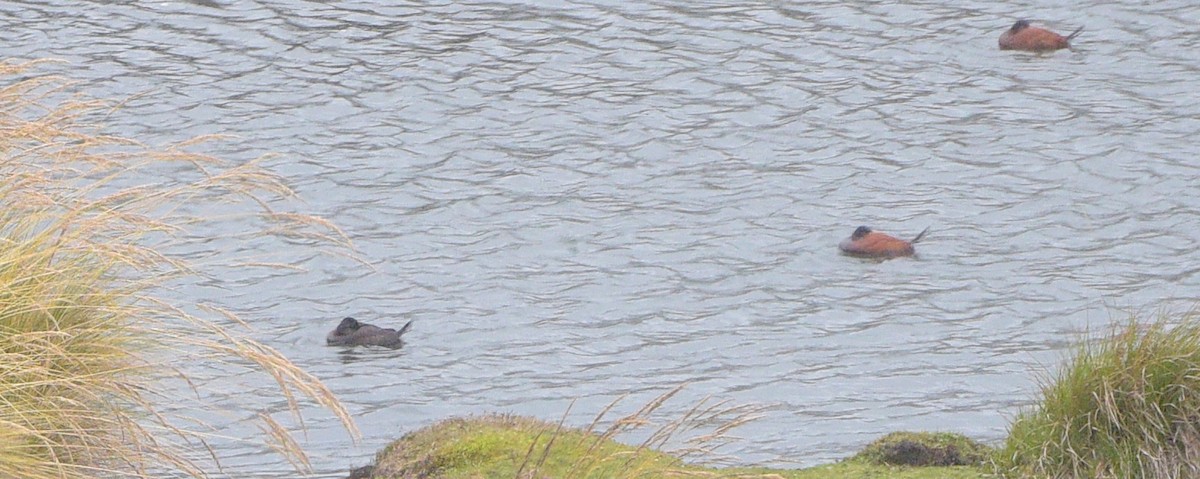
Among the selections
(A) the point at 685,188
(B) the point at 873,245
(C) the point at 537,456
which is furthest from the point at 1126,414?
(A) the point at 685,188

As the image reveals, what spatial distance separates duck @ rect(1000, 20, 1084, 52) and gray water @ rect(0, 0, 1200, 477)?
6.7 inches

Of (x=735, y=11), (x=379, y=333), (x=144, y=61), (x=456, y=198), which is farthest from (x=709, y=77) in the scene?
(x=379, y=333)

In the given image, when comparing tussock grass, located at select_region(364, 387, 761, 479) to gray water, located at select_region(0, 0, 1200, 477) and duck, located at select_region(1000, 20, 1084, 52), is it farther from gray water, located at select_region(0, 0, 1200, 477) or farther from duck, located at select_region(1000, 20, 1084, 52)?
duck, located at select_region(1000, 20, 1084, 52)

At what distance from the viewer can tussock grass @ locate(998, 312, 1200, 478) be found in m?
5.89

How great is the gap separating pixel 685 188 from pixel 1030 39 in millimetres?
4991

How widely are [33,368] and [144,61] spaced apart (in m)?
12.5

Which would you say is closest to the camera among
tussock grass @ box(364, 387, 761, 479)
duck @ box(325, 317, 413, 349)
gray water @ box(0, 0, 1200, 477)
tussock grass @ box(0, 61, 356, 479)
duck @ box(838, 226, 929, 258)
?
tussock grass @ box(0, 61, 356, 479)

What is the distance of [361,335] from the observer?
10648 millimetres

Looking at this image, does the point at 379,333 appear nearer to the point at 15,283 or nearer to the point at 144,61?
the point at 15,283

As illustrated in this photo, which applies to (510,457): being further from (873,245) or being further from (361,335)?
(873,245)

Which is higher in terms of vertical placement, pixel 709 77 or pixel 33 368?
pixel 33 368

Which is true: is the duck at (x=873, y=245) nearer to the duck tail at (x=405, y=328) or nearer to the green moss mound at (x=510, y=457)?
the duck tail at (x=405, y=328)

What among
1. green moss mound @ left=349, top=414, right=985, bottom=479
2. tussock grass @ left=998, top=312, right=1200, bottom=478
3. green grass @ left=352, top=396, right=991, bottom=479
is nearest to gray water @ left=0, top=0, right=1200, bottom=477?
green grass @ left=352, top=396, right=991, bottom=479

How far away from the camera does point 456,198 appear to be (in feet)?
44.4
